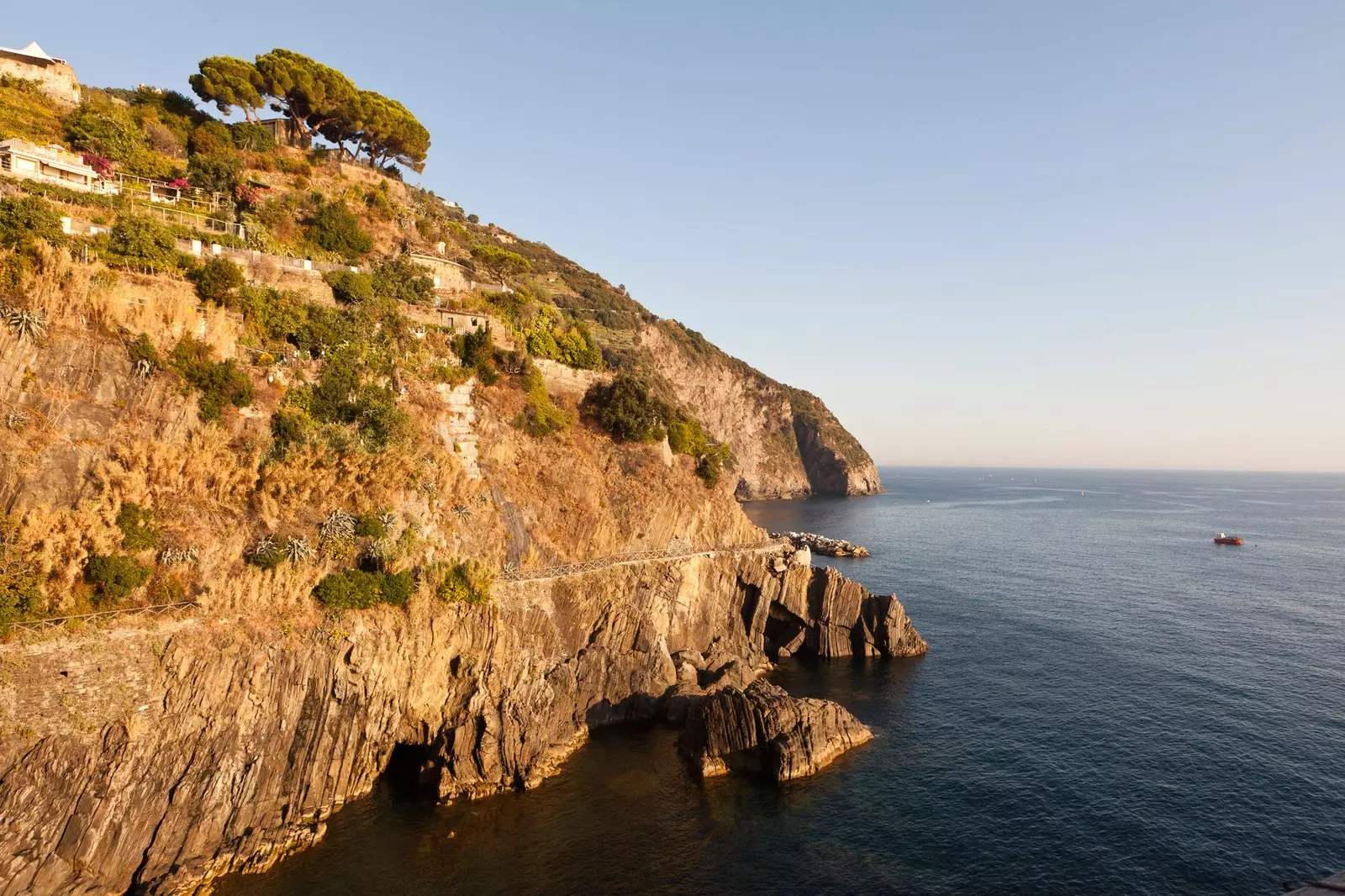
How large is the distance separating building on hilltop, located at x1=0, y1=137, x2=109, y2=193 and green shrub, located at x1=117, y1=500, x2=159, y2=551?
27962 mm

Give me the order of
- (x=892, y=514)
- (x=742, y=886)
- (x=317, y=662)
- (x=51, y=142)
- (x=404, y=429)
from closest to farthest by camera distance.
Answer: (x=742, y=886) → (x=317, y=662) → (x=404, y=429) → (x=51, y=142) → (x=892, y=514)

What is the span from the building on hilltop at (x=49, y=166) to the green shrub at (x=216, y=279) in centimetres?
1260

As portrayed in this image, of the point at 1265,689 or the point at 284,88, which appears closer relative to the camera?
the point at 1265,689

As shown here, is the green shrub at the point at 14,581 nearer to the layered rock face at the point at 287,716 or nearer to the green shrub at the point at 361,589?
the layered rock face at the point at 287,716

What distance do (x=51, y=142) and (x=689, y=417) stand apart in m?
58.5

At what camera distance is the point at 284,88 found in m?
61.3

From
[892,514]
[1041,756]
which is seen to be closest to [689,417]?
[1041,756]

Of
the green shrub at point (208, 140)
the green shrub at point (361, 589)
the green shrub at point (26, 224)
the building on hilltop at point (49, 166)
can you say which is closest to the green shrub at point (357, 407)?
the green shrub at point (361, 589)

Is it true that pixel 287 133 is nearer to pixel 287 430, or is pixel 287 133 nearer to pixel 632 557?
pixel 287 430

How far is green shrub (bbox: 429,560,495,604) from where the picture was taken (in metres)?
38.4

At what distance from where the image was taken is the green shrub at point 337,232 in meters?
51.8

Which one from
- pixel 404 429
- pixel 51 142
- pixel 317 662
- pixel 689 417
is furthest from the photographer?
pixel 689 417

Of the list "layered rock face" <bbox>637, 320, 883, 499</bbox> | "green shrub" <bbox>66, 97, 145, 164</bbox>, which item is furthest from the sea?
"layered rock face" <bbox>637, 320, 883, 499</bbox>

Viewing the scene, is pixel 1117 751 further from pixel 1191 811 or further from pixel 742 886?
pixel 742 886
